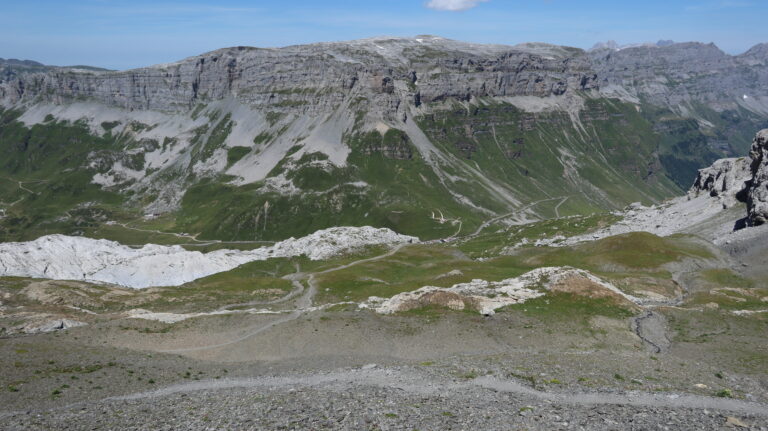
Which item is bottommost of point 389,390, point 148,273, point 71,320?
point 148,273

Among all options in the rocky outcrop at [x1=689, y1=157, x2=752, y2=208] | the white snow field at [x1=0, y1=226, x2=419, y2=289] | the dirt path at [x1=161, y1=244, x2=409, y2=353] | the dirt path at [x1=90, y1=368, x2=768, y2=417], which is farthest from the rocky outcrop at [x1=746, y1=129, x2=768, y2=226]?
the white snow field at [x1=0, y1=226, x2=419, y2=289]

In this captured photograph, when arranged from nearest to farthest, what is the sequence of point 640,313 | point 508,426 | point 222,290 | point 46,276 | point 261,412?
point 508,426 → point 261,412 → point 640,313 → point 222,290 → point 46,276

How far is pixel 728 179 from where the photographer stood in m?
182

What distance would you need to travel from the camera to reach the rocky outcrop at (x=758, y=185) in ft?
457

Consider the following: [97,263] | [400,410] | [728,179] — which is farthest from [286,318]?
[728,179]

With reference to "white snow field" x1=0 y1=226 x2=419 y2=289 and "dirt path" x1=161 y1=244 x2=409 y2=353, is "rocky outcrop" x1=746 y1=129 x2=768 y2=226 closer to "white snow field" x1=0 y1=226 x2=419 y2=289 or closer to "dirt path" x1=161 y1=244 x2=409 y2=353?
"dirt path" x1=161 y1=244 x2=409 y2=353

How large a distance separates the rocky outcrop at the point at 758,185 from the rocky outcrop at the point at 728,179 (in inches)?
316

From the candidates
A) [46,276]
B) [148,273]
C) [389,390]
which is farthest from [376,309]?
[46,276]

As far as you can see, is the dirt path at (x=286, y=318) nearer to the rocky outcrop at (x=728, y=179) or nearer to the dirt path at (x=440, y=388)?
the dirt path at (x=440, y=388)

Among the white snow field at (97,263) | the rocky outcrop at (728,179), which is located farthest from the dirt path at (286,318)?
the rocky outcrop at (728,179)

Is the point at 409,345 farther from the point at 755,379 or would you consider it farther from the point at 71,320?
the point at 71,320

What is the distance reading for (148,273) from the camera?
15575cm

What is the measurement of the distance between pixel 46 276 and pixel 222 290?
62.5m

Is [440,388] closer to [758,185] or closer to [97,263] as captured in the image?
[97,263]
